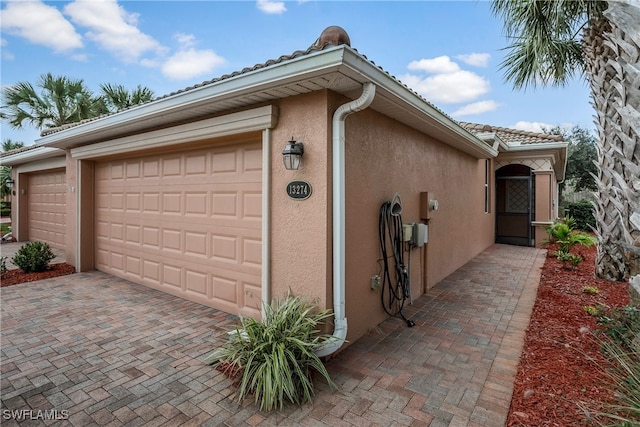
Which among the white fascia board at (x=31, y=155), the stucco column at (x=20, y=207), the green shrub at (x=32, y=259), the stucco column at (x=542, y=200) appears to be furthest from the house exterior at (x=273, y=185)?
the stucco column at (x=20, y=207)

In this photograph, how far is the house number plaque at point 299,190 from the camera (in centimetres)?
369

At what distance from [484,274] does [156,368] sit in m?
6.81

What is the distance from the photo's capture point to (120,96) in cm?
1353

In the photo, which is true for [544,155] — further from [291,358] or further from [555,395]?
[291,358]

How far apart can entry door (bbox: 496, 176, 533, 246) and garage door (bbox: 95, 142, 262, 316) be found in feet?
36.0

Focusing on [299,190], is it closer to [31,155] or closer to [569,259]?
[569,259]

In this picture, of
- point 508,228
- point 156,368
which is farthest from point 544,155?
point 156,368

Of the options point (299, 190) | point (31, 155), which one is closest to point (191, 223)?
point (299, 190)

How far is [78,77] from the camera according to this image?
42.5ft

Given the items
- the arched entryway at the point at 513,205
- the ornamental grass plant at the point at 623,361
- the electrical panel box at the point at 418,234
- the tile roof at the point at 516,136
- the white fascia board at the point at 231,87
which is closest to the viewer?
the ornamental grass plant at the point at 623,361

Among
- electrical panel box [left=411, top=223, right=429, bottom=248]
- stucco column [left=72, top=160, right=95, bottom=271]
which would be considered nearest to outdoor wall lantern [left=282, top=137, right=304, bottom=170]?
electrical panel box [left=411, top=223, right=429, bottom=248]

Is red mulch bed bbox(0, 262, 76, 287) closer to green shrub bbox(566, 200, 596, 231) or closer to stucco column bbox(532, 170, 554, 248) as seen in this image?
stucco column bbox(532, 170, 554, 248)
